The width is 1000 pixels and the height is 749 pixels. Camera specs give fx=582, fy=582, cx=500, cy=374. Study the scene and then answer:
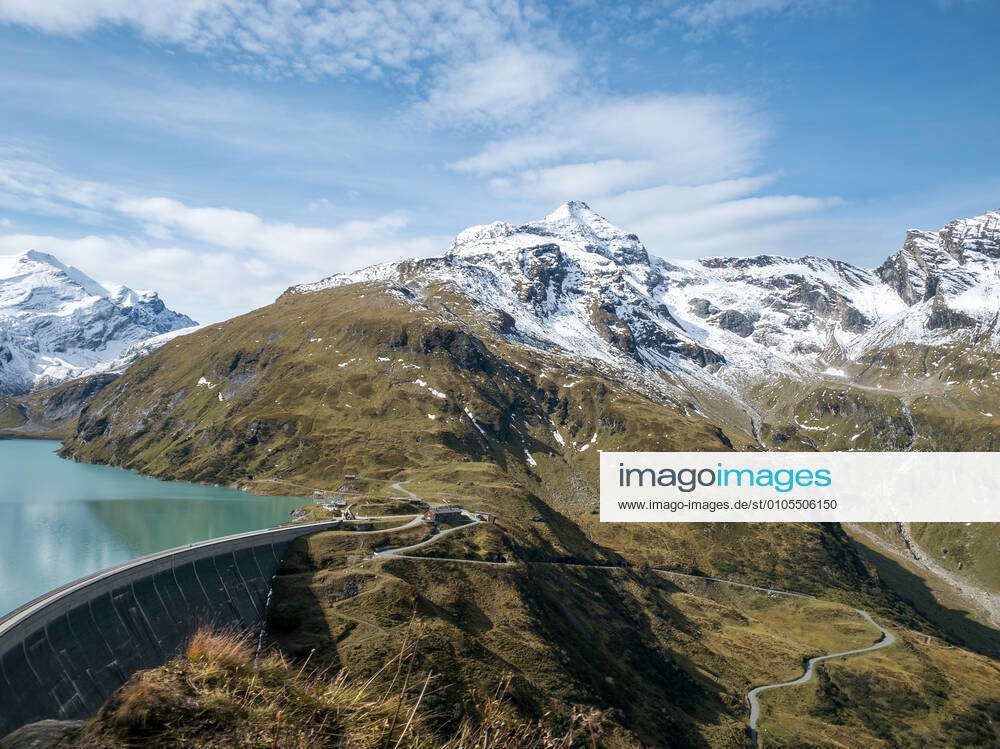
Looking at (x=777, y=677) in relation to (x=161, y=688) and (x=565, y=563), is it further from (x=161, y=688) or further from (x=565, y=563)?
(x=161, y=688)

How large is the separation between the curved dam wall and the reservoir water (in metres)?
29.0

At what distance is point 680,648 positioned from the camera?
13462 cm

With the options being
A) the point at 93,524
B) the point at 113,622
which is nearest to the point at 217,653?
the point at 113,622

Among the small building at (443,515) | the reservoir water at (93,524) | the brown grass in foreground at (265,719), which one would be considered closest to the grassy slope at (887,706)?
the small building at (443,515)

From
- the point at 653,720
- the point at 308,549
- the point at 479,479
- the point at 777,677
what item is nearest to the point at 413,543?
the point at 308,549

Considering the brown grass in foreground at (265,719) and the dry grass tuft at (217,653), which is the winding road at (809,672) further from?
the dry grass tuft at (217,653)

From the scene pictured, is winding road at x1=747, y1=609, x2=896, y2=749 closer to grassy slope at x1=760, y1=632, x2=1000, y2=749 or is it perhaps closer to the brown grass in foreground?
grassy slope at x1=760, y1=632, x2=1000, y2=749

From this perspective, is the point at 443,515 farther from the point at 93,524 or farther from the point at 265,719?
the point at 265,719

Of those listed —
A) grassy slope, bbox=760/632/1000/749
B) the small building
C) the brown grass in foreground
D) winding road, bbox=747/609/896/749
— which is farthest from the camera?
the small building

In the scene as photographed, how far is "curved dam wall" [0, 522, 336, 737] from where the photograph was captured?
142ft

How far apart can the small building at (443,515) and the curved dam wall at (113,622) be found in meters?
43.7

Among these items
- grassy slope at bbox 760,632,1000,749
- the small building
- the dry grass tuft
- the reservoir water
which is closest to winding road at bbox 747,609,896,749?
grassy slope at bbox 760,632,1000,749

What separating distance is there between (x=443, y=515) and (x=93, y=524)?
280ft

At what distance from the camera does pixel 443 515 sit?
127 m
